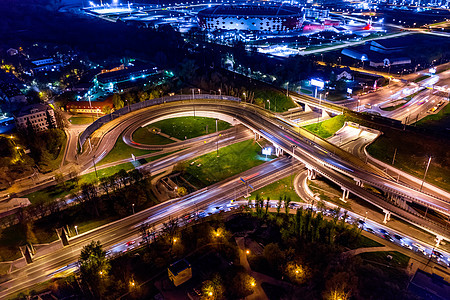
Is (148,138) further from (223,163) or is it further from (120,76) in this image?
(120,76)

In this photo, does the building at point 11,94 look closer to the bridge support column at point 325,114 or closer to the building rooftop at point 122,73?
the building rooftop at point 122,73

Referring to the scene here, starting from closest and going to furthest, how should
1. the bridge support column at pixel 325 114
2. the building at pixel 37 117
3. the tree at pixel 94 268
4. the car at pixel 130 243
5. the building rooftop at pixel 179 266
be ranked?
the tree at pixel 94 268 < the building rooftop at pixel 179 266 < the car at pixel 130 243 < the building at pixel 37 117 < the bridge support column at pixel 325 114

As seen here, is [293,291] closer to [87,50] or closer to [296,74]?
[296,74]

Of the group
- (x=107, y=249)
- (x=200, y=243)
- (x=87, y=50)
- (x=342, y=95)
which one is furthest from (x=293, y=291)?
(x=87, y=50)

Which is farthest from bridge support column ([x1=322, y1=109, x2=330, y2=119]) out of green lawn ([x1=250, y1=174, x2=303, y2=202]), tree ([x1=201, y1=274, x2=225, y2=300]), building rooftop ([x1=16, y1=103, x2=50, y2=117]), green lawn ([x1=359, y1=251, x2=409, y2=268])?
building rooftop ([x1=16, y1=103, x2=50, y2=117])

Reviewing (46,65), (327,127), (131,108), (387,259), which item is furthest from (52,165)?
(46,65)

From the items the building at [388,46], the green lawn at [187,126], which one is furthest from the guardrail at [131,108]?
the building at [388,46]
